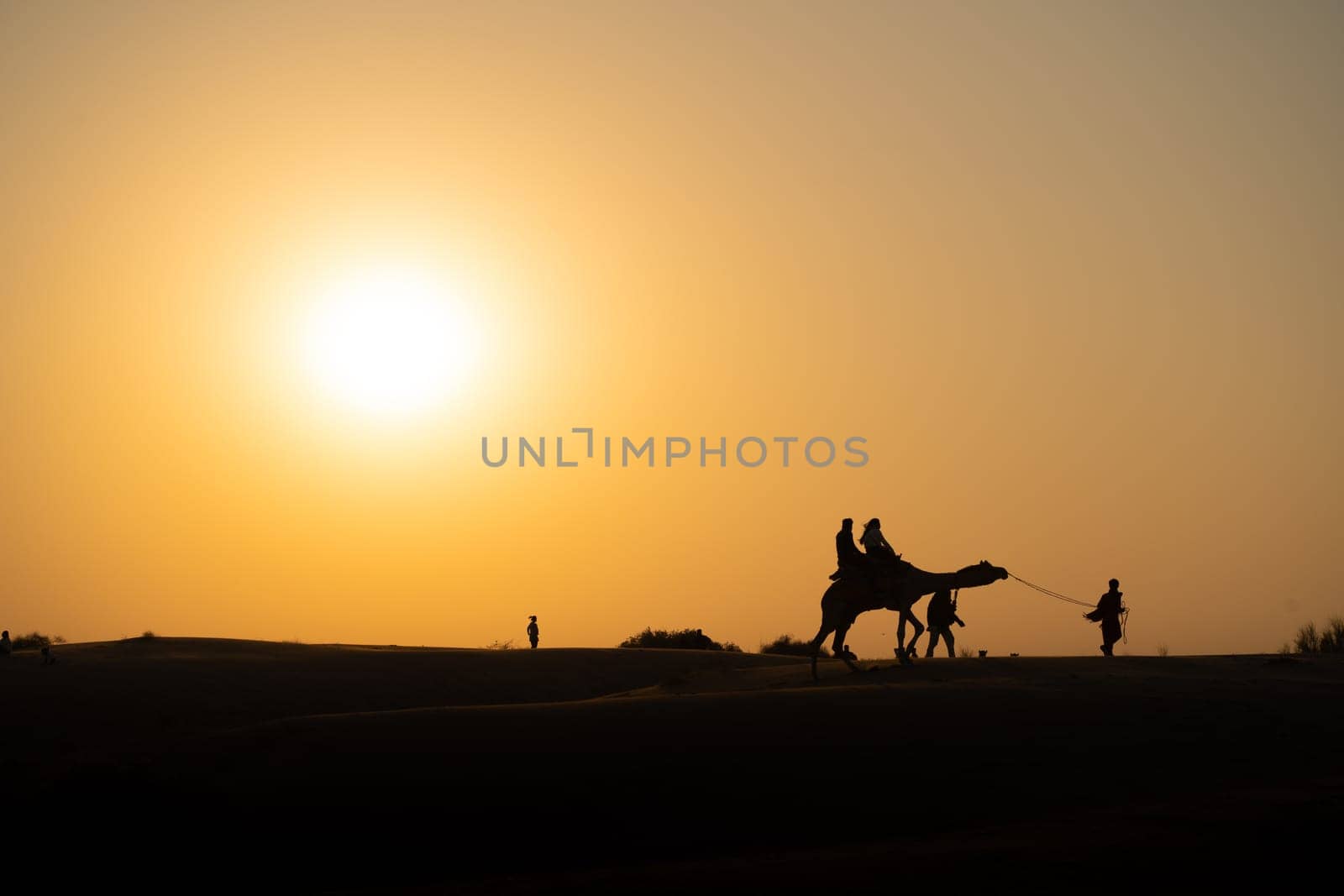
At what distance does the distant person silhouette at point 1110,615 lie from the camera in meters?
30.7

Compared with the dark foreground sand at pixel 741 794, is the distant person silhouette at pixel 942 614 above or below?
above

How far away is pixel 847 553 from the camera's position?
77.2ft

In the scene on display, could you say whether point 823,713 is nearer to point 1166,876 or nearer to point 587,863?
point 587,863

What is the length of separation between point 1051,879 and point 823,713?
7.68 m

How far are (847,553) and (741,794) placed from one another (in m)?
7.90

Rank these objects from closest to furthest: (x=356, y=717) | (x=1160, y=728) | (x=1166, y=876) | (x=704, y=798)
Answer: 1. (x=1166, y=876)
2. (x=704, y=798)
3. (x=1160, y=728)
4. (x=356, y=717)

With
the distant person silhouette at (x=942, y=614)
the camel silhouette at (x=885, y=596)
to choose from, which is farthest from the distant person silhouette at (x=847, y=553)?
the distant person silhouette at (x=942, y=614)

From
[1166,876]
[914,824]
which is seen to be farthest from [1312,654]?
[1166,876]

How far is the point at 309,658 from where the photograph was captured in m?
34.6

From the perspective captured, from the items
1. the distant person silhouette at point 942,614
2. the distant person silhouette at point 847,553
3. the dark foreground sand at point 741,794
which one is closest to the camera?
the dark foreground sand at point 741,794

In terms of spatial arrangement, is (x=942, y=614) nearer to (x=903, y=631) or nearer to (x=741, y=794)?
(x=903, y=631)

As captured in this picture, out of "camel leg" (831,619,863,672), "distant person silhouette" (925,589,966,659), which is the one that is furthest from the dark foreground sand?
"distant person silhouette" (925,589,966,659)

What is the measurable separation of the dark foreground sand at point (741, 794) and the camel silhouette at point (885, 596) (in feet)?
4.64

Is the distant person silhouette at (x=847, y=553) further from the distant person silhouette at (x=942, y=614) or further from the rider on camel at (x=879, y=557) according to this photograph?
the distant person silhouette at (x=942, y=614)
